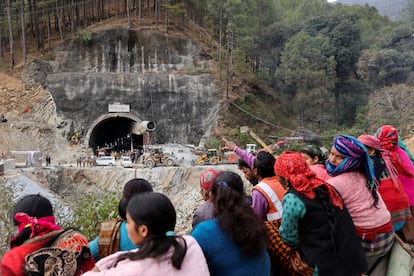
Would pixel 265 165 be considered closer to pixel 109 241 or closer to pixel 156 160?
pixel 109 241

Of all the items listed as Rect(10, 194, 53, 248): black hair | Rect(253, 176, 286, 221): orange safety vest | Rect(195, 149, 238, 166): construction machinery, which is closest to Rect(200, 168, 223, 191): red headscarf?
Rect(253, 176, 286, 221): orange safety vest

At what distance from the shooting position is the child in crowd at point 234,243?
6.81 ft

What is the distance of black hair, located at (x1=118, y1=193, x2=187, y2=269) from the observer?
1.77 metres

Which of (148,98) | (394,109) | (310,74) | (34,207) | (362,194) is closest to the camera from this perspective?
(34,207)

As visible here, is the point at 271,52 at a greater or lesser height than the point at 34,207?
greater

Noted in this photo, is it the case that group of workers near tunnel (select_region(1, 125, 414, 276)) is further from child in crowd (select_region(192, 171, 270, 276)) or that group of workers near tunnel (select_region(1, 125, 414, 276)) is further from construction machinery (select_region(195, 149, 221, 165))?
construction machinery (select_region(195, 149, 221, 165))

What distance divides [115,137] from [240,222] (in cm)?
2545

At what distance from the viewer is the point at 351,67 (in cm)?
2861

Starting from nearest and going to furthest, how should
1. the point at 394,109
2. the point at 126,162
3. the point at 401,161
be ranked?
the point at 401,161 → the point at 126,162 → the point at 394,109

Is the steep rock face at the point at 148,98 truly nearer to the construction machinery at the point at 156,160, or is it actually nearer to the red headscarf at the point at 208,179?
the construction machinery at the point at 156,160

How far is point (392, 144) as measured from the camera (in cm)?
355

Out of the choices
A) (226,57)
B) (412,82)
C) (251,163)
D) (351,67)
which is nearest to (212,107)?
(226,57)

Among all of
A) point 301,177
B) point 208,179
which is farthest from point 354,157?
point 208,179

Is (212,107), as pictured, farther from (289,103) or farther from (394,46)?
(394,46)
